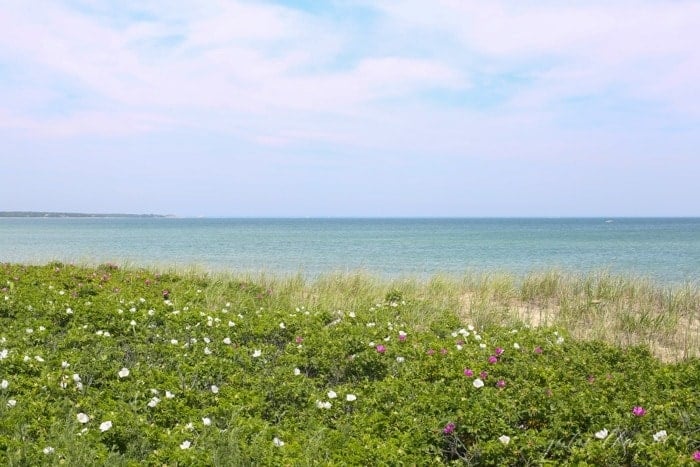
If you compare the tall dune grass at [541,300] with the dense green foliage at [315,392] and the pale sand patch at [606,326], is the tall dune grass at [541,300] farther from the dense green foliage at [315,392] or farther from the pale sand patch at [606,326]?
the dense green foliage at [315,392]

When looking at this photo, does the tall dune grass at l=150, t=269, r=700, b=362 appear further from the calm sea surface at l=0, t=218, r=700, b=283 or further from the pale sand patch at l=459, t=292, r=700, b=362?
the calm sea surface at l=0, t=218, r=700, b=283

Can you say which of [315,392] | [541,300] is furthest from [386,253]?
[315,392]

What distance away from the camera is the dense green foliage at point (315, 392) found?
4031 millimetres

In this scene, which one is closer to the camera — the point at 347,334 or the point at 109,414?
the point at 109,414

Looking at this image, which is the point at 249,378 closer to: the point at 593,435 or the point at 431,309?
the point at 593,435

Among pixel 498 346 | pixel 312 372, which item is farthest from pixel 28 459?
pixel 498 346

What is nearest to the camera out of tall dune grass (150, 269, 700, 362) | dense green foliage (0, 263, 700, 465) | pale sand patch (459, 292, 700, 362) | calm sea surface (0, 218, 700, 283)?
dense green foliage (0, 263, 700, 465)

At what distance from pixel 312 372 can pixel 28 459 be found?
3.17 m

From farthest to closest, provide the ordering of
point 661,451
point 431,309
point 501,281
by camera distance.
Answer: point 501,281, point 431,309, point 661,451

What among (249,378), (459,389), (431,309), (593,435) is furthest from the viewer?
(431,309)

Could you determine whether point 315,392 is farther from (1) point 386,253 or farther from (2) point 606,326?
(1) point 386,253

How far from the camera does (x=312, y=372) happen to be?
21.2ft

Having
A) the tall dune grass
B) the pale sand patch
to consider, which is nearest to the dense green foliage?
the pale sand patch

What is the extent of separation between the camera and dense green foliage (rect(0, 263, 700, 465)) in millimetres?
4031
